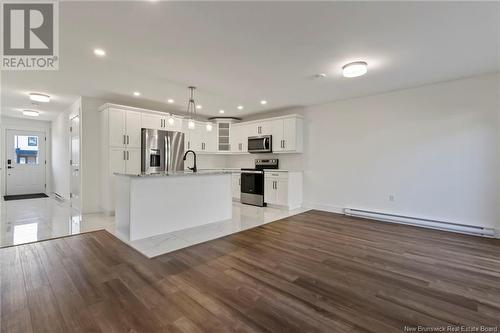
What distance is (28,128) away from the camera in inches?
295

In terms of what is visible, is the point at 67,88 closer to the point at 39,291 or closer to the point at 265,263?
the point at 39,291

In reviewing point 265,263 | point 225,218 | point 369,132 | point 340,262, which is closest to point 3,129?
point 225,218

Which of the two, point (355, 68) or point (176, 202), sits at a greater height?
point (355, 68)

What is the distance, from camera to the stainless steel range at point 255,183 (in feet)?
19.3

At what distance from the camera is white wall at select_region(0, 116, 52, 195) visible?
7.03 meters

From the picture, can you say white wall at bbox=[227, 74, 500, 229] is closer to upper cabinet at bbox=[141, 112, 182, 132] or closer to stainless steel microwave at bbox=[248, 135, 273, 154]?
stainless steel microwave at bbox=[248, 135, 273, 154]

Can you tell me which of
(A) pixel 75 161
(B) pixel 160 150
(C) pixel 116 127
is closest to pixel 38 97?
(A) pixel 75 161

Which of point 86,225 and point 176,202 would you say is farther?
point 86,225

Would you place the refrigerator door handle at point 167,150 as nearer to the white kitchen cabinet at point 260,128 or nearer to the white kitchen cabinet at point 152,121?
the white kitchen cabinet at point 152,121

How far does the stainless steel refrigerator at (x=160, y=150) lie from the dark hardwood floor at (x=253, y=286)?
2.21 metres

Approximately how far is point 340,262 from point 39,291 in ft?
9.94

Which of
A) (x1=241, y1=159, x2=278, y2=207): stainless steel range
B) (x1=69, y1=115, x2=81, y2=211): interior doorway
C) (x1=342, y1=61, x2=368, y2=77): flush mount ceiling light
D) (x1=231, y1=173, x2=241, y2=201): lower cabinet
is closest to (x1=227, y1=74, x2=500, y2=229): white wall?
(x1=241, y1=159, x2=278, y2=207): stainless steel range
